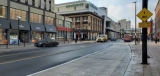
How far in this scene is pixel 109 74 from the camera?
8180 millimetres

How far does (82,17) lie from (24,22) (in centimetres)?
5160

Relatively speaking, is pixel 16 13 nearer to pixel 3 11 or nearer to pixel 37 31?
pixel 3 11

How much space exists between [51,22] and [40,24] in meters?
6.82

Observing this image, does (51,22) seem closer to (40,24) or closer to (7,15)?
(40,24)

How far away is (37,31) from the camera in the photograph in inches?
1644

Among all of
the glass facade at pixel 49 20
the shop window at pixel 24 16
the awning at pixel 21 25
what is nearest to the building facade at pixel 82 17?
the glass facade at pixel 49 20

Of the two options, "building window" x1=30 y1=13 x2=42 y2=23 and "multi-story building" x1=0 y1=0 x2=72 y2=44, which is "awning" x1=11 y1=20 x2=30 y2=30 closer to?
"multi-story building" x1=0 y1=0 x2=72 y2=44

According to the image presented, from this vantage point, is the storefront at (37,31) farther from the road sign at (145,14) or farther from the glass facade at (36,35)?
the road sign at (145,14)

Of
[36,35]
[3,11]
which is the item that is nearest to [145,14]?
[3,11]

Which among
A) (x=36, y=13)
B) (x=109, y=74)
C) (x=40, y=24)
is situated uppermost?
(x=36, y=13)

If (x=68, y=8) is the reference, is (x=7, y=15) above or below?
below

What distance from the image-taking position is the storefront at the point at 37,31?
1563 inches

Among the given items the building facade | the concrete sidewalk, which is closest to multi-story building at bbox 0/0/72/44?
the concrete sidewalk

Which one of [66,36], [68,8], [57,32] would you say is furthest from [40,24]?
[68,8]
